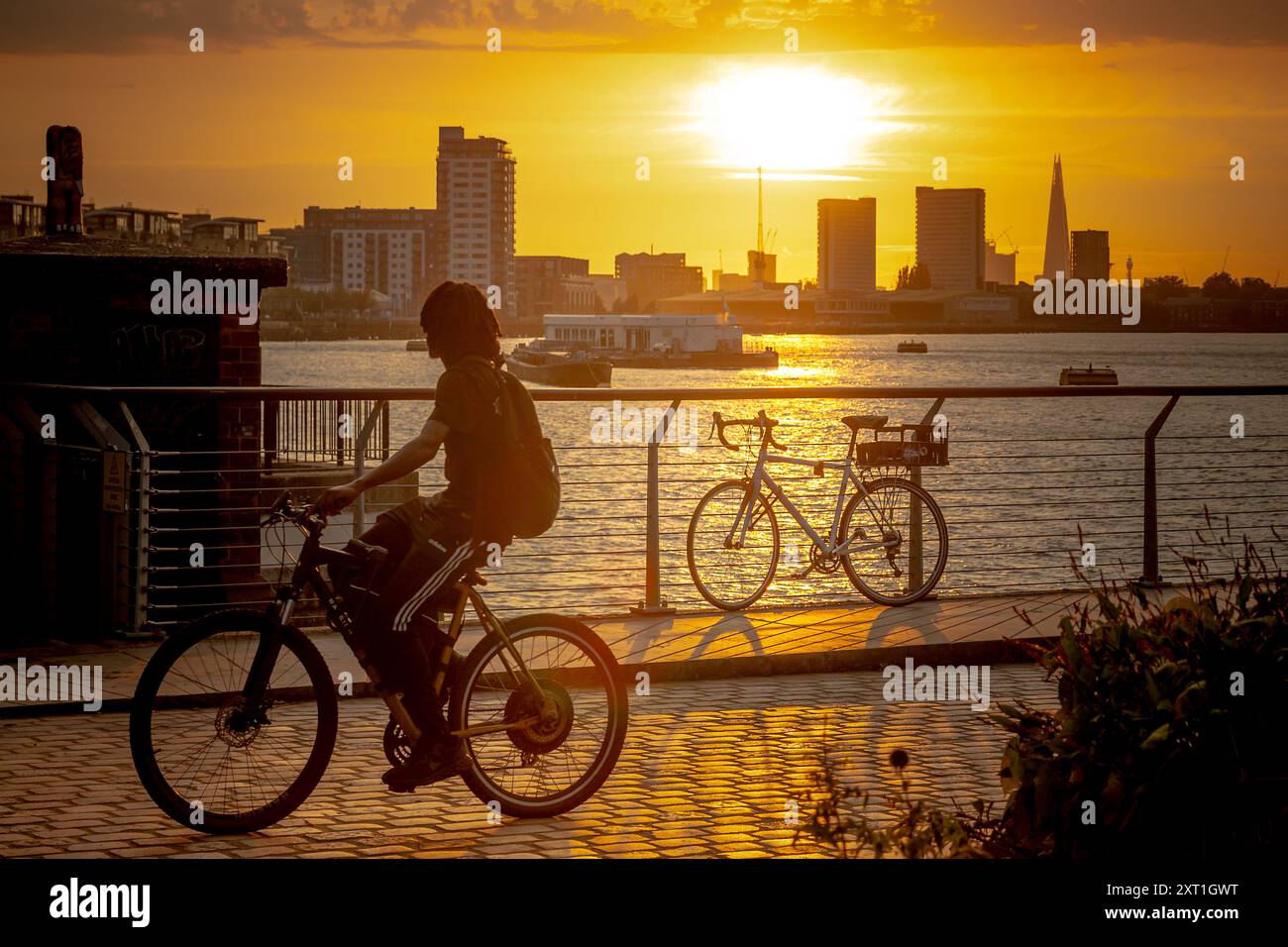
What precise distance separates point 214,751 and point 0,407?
210 inches

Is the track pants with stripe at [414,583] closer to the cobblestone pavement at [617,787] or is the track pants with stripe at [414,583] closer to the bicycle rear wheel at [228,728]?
the bicycle rear wheel at [228,728]

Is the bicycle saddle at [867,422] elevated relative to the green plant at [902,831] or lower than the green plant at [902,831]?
elevated

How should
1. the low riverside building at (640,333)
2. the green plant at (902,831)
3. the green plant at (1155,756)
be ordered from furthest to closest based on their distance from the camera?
the low riverside building at (640,333), the green plant at (1155,756), the green plant at (902,831)

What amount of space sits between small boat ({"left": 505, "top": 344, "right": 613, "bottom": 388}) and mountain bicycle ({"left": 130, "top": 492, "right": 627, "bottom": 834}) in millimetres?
123595

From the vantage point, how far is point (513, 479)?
6.00 metres

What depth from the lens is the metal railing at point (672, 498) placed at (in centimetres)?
988

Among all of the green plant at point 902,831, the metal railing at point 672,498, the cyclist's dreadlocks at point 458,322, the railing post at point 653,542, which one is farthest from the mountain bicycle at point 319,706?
the railing post at point 653,542

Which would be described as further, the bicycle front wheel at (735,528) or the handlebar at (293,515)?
the bicycle front wheel at (735,528)

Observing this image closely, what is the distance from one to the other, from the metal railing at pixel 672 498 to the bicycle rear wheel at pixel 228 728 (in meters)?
0.52

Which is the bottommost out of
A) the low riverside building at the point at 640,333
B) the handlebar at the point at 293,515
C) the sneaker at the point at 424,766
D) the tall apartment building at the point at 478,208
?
the sneaker at the point at 424,766

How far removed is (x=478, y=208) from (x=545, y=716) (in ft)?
581

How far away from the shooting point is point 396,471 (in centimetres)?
579

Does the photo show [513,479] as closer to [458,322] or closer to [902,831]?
[458,322]
